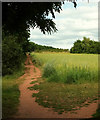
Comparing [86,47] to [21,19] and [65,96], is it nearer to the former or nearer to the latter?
[65,96]

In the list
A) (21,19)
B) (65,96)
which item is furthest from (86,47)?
(21,19)

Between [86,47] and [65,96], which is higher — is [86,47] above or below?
above

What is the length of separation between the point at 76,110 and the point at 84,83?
15.1 ft

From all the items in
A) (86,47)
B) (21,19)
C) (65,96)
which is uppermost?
(86,47)

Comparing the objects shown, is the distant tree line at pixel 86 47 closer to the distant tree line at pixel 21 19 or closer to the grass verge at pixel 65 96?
the distant tree line at pixel 21 19

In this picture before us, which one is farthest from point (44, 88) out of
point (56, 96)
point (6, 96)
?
point (6, 96)

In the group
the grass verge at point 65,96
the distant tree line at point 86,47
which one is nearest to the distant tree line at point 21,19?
the grass verge at point 65,96

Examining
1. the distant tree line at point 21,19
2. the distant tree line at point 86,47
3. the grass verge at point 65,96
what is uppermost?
the distant tree line at point 86,47

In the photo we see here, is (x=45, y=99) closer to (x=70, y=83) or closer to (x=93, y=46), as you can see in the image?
(x=70, y=83)

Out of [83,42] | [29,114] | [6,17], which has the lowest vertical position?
[29,114]

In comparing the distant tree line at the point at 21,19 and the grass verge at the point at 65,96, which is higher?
the distant tree line at the point at 21,19

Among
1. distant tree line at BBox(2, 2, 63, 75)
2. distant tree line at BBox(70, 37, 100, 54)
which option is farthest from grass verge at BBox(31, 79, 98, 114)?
distant tree line at BBox(70, 37, 100, 54)

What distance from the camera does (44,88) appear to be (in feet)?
33.3

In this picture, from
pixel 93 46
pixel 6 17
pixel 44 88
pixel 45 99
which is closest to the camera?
pixel 6 17
